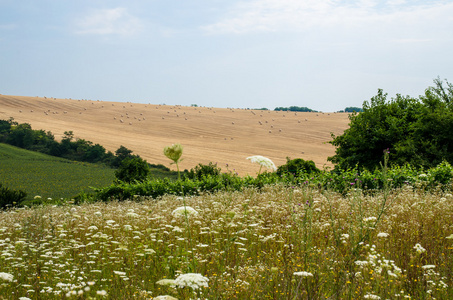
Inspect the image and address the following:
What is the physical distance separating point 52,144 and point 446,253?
42514 mm

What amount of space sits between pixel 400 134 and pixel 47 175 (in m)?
25.9

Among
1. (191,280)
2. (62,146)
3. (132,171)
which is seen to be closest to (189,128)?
(62,146)

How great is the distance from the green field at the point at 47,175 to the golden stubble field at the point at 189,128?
7580mm

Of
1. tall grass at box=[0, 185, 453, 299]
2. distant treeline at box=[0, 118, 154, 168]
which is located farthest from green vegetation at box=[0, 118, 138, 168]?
tall grass at box=[0, 185, 453, 299]

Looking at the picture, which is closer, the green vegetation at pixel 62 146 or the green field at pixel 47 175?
the green field at pixel 47 175

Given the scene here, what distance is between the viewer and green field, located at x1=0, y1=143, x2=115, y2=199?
85.1 feet

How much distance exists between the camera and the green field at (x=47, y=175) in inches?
1021

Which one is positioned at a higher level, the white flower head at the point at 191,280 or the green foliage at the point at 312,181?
the white flower head at the point at 191,280

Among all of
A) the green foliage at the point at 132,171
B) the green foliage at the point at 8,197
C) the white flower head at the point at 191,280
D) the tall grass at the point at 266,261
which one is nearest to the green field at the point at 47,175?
the green foliage at the point at 132,171

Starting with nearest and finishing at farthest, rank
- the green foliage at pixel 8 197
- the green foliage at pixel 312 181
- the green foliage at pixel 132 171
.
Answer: the green foliage at pixel 312 181
the green foliage at pixel 8 197
the green foliage at pixel 132 171

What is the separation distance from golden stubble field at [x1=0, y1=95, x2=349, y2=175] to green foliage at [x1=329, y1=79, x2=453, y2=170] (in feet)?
50.6

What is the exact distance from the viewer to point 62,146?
41.2 metres

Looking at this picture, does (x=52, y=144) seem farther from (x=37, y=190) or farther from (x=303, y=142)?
(x=303, y=142)

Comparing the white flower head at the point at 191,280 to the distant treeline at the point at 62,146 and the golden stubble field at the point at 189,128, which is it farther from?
the distant treeline at the point at 62,146
